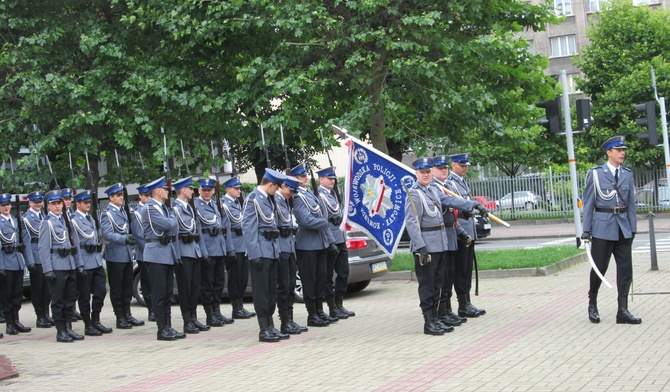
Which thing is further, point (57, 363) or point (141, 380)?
point (57, 363)

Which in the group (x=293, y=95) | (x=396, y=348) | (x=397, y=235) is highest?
(x=293, y=95)

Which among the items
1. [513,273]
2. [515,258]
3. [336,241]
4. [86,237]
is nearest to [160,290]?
[86,237]

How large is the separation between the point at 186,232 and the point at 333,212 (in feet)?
6.54

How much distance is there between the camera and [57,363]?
10516mm

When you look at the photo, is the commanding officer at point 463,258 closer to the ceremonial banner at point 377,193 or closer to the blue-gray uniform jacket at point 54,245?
the ceremonial banner at point 377,193

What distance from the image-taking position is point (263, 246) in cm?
1141

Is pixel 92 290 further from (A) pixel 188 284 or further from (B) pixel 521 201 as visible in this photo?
(B) pixel 521 201

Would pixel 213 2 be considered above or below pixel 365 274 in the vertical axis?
above

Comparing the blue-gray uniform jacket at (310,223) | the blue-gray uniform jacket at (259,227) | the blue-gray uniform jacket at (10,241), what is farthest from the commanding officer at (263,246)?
the blue-gray uniform jacket at (10,241)

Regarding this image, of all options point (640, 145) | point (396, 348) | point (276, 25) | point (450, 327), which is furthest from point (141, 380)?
point (640, 145)

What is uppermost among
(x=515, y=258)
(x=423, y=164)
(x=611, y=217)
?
(x=423, y=164)

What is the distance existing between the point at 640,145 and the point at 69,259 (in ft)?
103

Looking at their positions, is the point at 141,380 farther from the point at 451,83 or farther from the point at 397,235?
the point at 451,83

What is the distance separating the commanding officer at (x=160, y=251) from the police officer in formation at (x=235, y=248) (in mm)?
1823
